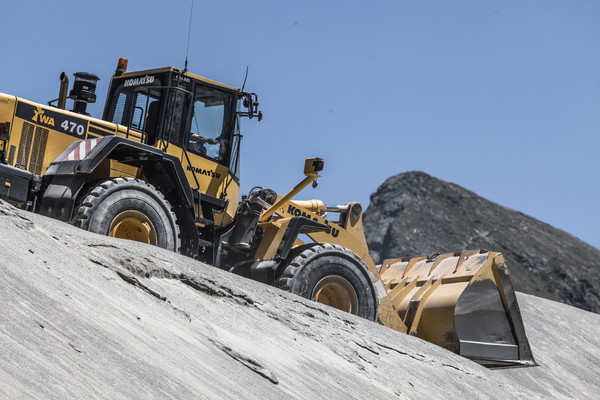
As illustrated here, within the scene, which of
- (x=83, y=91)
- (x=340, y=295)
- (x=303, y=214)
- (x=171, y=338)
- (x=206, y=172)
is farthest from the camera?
(x=303, y=214)

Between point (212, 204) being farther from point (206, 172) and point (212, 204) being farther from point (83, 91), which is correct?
point (83, 91)

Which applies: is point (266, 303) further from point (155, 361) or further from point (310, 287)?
point (155, 361)

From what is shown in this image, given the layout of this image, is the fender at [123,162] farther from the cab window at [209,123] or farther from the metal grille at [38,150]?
the cab window at [209,123]

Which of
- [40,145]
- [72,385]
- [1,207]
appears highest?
[40,145]

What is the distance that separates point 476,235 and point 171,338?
74.8 meters

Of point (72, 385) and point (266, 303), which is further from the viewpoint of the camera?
point (266, 303)

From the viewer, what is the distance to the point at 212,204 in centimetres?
1119

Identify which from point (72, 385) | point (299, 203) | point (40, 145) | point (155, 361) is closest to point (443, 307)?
point (299, 203)

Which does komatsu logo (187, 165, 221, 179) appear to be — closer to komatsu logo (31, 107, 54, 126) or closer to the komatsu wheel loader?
the komatsu wheel loader

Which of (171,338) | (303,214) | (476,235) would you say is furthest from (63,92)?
(476,235)

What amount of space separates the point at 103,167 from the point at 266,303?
106 inches

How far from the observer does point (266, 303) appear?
8.79 metres

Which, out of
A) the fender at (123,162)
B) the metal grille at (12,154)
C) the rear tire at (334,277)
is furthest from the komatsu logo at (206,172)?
the metal grille at (12,154)

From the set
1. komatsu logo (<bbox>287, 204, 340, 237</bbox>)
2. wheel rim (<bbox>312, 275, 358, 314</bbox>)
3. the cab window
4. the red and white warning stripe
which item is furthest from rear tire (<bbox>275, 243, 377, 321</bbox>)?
the red and white warning stripe
